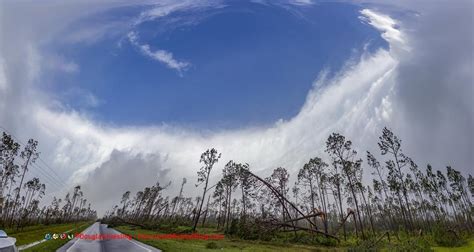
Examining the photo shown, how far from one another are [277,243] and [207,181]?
27552mm

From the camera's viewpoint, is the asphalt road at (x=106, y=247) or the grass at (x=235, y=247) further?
the grass at (x=235, y=247)

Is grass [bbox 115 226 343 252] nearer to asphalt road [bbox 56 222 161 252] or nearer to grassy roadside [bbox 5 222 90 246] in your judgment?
asphalt road [bbox 56 222 161 252]

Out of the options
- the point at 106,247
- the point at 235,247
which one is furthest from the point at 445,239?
the point at 106,247

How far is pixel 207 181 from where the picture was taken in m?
49.5

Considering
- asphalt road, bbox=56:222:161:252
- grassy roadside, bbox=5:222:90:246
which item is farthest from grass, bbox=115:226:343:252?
grassy roadside, bbox=5:222:90:246

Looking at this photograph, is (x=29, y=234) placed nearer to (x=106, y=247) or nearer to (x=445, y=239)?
(x=106, y=247)

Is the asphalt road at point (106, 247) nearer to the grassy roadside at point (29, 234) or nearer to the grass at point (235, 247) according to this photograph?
the grass at point (235, 247)

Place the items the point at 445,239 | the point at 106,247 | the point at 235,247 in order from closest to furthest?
the point at 106,247 < the point at 235,247 < the point at 445,239

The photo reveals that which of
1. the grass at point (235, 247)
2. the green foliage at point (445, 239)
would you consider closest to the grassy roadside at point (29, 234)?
the grass at point (235, 247)

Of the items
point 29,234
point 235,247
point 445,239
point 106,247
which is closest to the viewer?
point 106,247

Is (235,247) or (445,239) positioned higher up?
(445,239)

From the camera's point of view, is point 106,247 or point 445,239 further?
point 445,239

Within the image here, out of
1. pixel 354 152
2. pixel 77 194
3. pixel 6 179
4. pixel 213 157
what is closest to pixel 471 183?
pixel 354 152

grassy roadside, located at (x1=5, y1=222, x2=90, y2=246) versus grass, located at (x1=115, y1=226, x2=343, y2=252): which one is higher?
grass, located at (x1=115, y1=226, x2=343, y2=252)
